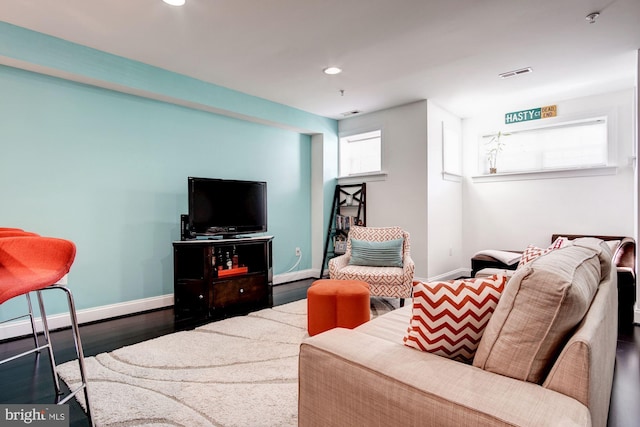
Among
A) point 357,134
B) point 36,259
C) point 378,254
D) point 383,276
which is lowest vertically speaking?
point 383,276

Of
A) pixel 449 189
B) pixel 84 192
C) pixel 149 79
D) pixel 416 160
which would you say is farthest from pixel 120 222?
pixel 449 189

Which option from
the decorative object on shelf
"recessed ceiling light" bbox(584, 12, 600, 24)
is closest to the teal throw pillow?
the decorative object on shelf

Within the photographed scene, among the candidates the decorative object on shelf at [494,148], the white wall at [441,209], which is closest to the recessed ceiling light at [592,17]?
the white wall at [441,209]

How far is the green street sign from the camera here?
4375mm

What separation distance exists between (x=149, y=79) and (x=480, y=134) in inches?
172

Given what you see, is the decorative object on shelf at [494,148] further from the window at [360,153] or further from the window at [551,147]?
the window at [360,153]

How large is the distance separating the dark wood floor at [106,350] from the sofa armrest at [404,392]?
133 cm

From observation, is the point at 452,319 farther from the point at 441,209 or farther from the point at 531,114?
the point at 531,114

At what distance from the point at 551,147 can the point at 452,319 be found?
442 centimetres

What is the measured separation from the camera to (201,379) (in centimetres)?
206

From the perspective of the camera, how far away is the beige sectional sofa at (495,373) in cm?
81

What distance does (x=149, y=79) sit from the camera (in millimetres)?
3324

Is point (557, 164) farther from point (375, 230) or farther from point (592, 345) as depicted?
point (592, 345)

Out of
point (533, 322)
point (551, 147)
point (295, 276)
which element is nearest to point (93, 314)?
point (295, 276)
